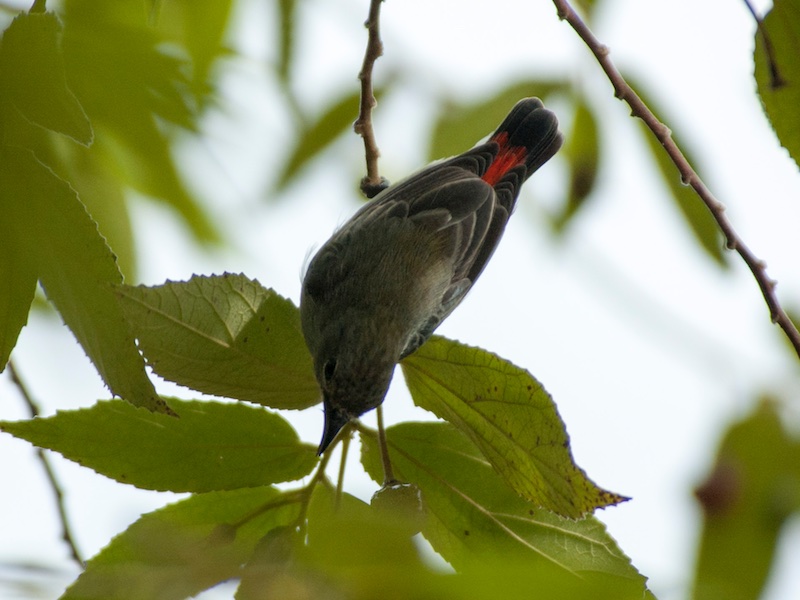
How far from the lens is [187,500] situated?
1959 millimetres

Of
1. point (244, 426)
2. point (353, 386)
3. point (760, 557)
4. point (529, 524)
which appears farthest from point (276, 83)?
point (760, 557)

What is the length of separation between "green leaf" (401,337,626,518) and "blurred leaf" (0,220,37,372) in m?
0.88

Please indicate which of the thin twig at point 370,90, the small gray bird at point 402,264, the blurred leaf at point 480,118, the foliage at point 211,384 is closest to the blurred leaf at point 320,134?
the thin twig at point 370,90

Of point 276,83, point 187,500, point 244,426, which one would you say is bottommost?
point 187,500

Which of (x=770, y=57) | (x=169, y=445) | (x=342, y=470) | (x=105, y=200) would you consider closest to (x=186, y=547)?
(x=169, y=445)

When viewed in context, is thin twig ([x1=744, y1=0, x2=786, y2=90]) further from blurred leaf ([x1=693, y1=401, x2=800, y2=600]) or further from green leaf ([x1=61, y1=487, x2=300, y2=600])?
green leaf ([x1=61, y1=487, x2=300, y2=600])

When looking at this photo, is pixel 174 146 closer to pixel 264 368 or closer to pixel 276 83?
pixel 276 83

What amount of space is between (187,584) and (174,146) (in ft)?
5.71

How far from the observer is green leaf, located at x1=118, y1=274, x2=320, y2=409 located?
1888 mm

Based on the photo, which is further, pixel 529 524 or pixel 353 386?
pixel 353 386

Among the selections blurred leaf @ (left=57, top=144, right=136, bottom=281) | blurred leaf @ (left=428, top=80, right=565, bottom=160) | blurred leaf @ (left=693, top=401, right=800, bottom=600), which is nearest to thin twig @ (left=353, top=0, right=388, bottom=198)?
blurred leaf @ (left=428, top=80, right=565, bottom=160)

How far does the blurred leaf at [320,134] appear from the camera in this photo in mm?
3188

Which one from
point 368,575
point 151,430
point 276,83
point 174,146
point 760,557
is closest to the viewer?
point 368,575

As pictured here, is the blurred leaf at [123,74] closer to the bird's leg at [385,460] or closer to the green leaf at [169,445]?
the green leaf at [169,445]
